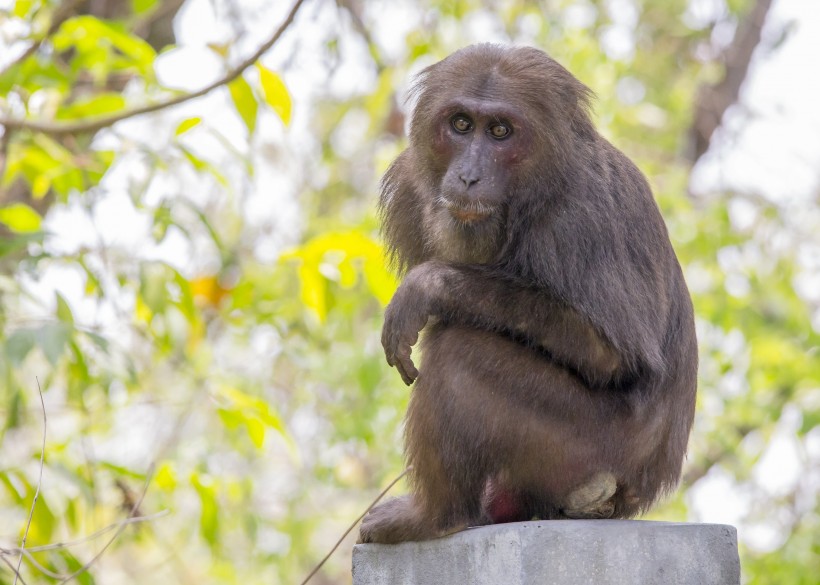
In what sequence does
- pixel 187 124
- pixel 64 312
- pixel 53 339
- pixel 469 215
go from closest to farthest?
1. pixel 469 215
2. pixel 53 339
3. pixel 64 312
4. pixel 187 124

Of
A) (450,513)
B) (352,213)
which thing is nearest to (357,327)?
(352,213)

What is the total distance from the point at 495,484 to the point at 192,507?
10.3 metres

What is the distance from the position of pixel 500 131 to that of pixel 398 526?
1579 millimetres

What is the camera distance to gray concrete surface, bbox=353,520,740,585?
359 cm

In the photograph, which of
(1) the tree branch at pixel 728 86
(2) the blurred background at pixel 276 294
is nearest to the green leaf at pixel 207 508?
(2) the blurred background at pixel 276 294

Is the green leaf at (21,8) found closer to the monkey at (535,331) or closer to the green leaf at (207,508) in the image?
the monkey at (535,331)

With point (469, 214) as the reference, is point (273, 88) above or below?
above

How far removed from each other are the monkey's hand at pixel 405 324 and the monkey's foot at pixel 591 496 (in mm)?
748

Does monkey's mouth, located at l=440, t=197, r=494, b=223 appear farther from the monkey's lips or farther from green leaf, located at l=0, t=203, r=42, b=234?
green leaf, located at l=0, t=203, r=42, b=234

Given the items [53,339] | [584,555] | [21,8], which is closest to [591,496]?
[584,555]

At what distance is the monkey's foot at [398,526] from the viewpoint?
404cm

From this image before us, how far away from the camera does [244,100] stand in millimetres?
5234

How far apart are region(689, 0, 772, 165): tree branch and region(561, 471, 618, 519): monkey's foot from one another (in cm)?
896

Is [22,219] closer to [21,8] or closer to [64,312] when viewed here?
[64,312]
